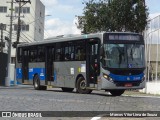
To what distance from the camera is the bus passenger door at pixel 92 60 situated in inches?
966

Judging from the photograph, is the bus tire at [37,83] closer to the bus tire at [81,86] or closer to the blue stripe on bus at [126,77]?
the bus tire at [81,86]

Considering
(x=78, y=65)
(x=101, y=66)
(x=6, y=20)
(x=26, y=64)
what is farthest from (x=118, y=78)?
(x=6, y=20)

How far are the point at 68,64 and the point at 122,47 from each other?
424 centimetres

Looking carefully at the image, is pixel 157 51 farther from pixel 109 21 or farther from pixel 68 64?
pixel 68 64

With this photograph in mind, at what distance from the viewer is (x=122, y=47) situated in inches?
965

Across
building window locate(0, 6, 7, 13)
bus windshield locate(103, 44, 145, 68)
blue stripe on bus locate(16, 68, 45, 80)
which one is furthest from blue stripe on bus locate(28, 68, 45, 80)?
building window locate(0, 6, 7, 13)

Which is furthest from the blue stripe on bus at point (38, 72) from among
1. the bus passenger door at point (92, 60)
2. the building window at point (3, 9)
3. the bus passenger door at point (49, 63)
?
the building window at point (3, 9)

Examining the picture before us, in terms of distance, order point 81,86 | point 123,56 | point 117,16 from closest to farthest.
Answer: point 123,56, point 81,86, point 117,16

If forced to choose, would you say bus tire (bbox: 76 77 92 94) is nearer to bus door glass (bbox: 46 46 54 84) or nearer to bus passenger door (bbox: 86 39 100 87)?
bus passenger door (bbox: 86 39 100 87)

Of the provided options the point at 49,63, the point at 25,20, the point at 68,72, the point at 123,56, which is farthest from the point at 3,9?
the point at 123,56

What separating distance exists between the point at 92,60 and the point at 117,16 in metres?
13.3

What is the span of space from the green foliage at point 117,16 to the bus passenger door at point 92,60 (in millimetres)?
12603

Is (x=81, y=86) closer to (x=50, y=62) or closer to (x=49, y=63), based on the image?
(x=50, y=62)

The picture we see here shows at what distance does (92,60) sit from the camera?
24969 mm
